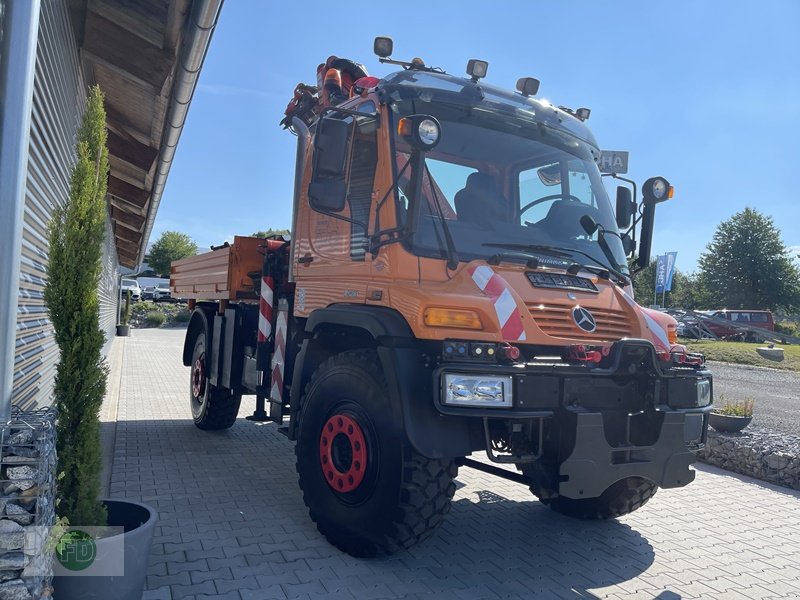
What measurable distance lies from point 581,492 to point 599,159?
277cm

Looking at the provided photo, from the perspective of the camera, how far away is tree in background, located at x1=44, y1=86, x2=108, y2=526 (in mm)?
2871

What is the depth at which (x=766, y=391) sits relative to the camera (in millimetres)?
14336

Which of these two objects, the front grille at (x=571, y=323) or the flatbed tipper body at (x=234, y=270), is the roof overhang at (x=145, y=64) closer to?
the flatbed tipper body at (x=234, y=270)

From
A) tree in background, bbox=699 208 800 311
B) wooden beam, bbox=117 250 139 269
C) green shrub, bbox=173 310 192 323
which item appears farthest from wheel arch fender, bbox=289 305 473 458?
tree in background, bbox=699 208 800 311

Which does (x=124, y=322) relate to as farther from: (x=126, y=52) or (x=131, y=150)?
(x=126, y=52)

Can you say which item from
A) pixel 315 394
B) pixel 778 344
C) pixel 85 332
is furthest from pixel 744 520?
pixel 778 344

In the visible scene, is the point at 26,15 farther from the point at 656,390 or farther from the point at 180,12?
the point at 656,390

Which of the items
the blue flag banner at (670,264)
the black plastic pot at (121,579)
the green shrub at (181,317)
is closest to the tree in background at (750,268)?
the blue flag banner at (670,264)

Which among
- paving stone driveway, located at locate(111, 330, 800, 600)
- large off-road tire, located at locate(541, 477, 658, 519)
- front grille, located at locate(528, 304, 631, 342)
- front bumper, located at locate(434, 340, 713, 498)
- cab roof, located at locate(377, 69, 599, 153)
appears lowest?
paving stone driveway, located at locate(111, 330, 800, 600)

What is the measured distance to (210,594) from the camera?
3.44 meters

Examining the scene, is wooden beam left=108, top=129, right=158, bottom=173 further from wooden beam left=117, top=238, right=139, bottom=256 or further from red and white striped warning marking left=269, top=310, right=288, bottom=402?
wooden beam left=117, top=238, right=139, bottom=256

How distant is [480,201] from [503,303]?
0.86m

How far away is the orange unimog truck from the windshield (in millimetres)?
12

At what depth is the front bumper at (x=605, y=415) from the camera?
338 centimetres
